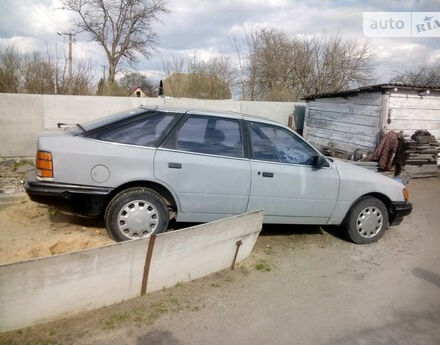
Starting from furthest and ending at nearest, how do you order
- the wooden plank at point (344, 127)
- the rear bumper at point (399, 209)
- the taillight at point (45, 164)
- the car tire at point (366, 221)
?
the wooden plank at point (344, 127) → the rear bumper at point (399, 209) → the car tire at point (366, 221) → the taillight at point (45, 164)

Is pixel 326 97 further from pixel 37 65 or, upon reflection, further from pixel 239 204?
pixel 37 65

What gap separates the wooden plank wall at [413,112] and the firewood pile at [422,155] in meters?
0.42

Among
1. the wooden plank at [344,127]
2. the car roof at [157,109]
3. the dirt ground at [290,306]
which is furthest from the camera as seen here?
the wooden plank at [344,127]

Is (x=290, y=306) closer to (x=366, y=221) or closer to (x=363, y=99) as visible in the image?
(x=366, y=221)

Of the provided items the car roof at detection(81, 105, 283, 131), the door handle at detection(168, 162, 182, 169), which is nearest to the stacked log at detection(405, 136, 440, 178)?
the car roof at detection(81, 105, 283, 131)

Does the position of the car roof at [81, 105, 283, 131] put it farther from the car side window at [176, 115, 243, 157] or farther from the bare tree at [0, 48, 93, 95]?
the bare tree at [0, 48, 93, 95]

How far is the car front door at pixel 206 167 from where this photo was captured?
14.6 feet

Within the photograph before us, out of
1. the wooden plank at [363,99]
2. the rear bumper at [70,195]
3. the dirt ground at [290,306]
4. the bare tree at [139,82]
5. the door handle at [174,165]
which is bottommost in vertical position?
the dirt ground at [290,306]

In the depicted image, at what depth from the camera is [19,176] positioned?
865 cm

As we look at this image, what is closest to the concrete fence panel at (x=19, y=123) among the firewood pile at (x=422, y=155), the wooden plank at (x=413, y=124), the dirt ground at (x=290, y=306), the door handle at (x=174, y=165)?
the dirt ground at (x=290, y=306)

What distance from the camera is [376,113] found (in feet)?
33.2

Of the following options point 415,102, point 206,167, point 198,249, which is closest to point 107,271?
point 198,249

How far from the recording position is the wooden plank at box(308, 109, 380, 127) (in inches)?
406

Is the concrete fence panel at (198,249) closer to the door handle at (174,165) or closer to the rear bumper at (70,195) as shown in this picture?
the door handle at (174,165)
